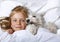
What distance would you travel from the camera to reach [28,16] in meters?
1.21

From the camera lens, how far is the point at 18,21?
114cm

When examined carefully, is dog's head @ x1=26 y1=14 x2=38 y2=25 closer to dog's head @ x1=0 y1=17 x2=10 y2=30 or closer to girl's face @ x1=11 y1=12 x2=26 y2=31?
girl's face @ x1=11 y1=12 x2=26 y2=31

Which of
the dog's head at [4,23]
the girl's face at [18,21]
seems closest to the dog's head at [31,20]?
the girl's face at [18,21]

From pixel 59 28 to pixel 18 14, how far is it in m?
0.35

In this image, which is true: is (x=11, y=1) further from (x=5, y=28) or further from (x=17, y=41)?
(x=17, y=41)

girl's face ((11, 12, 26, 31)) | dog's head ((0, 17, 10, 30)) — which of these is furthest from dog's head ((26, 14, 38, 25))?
dog's head ((0, 17, 10, 30))

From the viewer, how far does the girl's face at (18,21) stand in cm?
113

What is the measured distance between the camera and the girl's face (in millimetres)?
1130

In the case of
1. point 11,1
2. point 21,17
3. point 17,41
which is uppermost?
point 11,1

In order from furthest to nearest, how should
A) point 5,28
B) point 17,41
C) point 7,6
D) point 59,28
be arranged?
point 7,6, point 59,28, point 5,28, point 17,41

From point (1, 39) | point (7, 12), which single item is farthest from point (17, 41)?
point (7, 12)

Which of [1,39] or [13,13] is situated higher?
[13,13]

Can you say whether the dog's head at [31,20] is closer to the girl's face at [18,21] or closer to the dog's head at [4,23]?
the girl's face at [18,21]

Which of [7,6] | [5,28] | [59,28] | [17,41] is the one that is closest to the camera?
[17,41]
